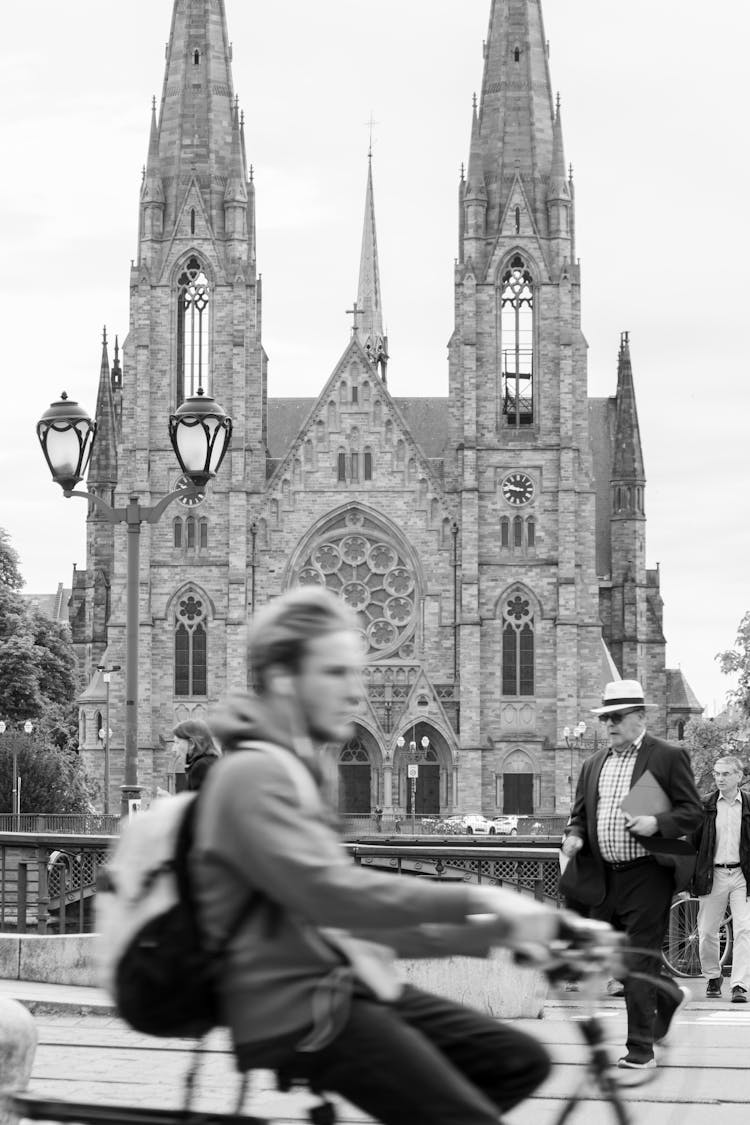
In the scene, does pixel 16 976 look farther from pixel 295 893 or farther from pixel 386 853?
pixel 295 893

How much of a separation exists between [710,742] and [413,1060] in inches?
1774

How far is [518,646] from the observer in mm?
62375

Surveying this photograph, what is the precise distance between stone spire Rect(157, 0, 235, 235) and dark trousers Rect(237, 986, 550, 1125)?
6172cm

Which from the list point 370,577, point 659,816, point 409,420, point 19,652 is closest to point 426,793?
point 370,577

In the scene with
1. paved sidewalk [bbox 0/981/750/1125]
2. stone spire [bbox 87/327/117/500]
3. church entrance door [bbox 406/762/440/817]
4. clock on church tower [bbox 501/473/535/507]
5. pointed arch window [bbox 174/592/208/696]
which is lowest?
paved sidewalk [bbox 0/981/750/1125]

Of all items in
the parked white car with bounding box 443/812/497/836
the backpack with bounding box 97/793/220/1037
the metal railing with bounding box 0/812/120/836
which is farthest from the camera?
the parked white car with bounding box 443/812/497/836

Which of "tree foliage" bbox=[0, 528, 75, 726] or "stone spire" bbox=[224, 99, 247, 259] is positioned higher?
"stone spire" bbox=[224, 99, 247, 259]

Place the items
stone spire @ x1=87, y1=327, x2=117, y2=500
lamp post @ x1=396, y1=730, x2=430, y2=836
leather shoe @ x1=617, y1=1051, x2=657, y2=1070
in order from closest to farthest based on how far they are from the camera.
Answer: leather shoe @ x1=617, y1=1051, x2=657, y2=1070 → lamp post @ x1=396, y1=730, x2=430, y2=836 → stone spire @ x1=87, y1=327, x2=117, y2=500

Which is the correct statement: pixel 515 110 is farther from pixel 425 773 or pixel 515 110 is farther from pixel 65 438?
pixel 65 438

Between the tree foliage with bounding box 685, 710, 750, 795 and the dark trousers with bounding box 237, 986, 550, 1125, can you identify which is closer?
the dark trousers with bounding box 237, 986, 550, 1125

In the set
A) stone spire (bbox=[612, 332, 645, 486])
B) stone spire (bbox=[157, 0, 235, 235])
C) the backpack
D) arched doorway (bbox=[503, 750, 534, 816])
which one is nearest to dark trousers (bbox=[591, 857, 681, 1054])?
the backpack

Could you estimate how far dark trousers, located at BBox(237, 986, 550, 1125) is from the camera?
3658 mm

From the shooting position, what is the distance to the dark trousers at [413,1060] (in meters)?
3.66

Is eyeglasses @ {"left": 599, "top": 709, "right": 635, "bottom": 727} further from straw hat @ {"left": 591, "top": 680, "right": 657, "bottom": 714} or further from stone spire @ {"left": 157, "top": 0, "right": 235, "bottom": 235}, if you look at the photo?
stone spire @ {"left": 157, "top": 0, "right": 235, "bottom": 235}
